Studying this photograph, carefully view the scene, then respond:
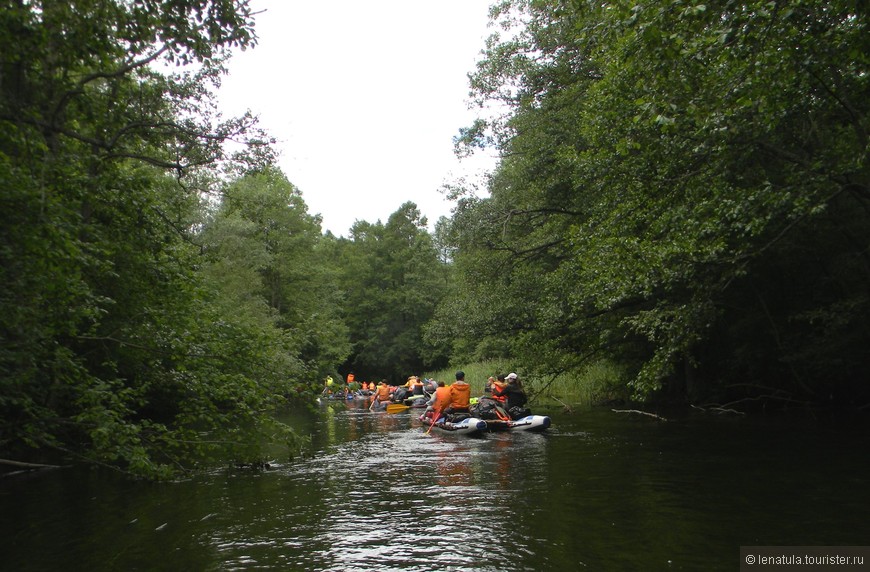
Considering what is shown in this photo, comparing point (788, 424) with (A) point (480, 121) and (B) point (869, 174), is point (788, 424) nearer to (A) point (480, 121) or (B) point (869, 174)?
(B) point (869, 174)

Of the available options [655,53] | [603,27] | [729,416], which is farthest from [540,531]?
[729,416]

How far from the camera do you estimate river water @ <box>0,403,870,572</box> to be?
5586mm

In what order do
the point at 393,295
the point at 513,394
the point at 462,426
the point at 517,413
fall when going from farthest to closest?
1. the point at 393,295
2. the point at 513,394
3. the point at 517,413
4. the point at 462,426

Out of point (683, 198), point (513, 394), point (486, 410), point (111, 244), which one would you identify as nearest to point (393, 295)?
point (513, 394)

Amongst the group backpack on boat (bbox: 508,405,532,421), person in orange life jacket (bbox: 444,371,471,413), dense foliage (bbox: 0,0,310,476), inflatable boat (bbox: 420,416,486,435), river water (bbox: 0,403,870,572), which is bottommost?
river water (bbox: 0,403,870,572)

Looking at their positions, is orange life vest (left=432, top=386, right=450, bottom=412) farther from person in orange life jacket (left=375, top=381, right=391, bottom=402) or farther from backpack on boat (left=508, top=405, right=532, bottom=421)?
person in orange life jacket (left=375, top=381, right=391, bottom=402)

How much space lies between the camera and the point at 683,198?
11.3 m

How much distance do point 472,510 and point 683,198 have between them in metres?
6.98

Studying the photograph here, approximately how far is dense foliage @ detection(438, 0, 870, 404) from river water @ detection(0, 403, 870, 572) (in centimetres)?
243

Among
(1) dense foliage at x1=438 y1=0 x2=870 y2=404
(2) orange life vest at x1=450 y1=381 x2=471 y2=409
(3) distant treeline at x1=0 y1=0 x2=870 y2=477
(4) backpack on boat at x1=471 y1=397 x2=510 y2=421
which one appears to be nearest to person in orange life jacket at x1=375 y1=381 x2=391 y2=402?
(3) distant treeline at x1=0 y1=0 x2=870 y2=477

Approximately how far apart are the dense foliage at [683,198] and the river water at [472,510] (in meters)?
2.43

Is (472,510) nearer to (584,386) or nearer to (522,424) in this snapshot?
(522,424)

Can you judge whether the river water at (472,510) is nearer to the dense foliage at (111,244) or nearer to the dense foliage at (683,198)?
the dense foliage at (111,244)

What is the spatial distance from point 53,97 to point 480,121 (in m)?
14.6
